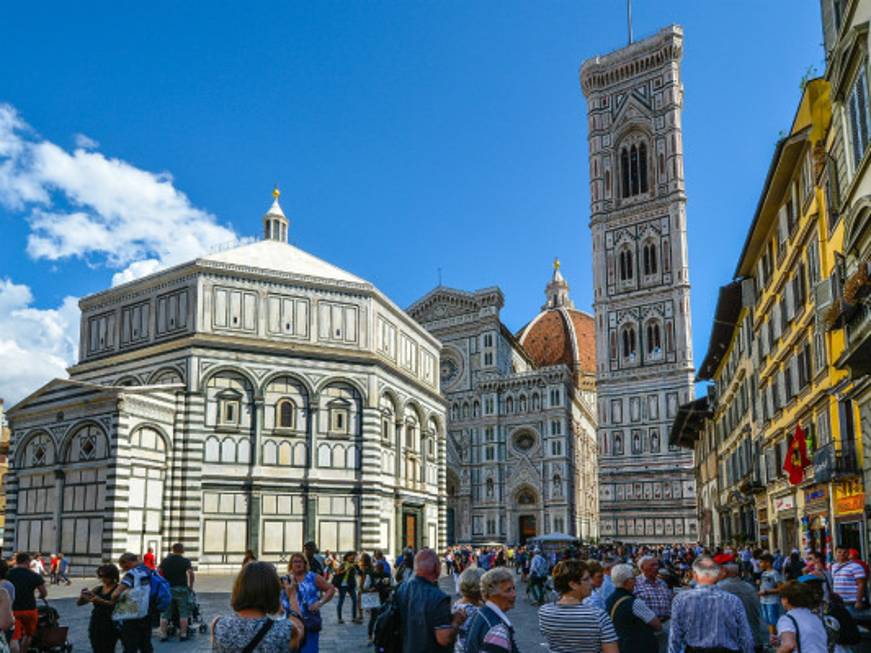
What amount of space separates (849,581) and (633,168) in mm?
67263

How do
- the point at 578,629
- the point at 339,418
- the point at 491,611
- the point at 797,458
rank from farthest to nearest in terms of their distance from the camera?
the point at 339,418 < the point at 797,458 < the point at 578,629 < the point at 491,611

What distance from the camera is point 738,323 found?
37.3 m

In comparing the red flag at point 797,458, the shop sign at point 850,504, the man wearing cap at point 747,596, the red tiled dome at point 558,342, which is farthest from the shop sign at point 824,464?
the red tiled dome at point 558,342

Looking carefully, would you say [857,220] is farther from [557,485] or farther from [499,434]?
[499,434]

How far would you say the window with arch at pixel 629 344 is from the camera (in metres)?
73.2

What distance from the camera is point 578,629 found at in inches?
235

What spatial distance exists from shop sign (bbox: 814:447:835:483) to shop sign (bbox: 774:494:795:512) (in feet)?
17.8

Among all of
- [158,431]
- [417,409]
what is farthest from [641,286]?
[158,431]

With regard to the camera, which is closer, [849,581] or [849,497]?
[849,581]

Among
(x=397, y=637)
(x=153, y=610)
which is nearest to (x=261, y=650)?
(x=397, y=637)

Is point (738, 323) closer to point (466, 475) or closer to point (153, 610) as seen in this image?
point (153, 610)

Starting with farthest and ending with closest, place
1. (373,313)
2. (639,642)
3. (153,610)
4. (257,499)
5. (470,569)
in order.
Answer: (373,313), (257,499), (153,610), (639,642), (470,569)

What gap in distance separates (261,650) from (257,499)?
105 ft

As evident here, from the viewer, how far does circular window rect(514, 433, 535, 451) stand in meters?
72.8
